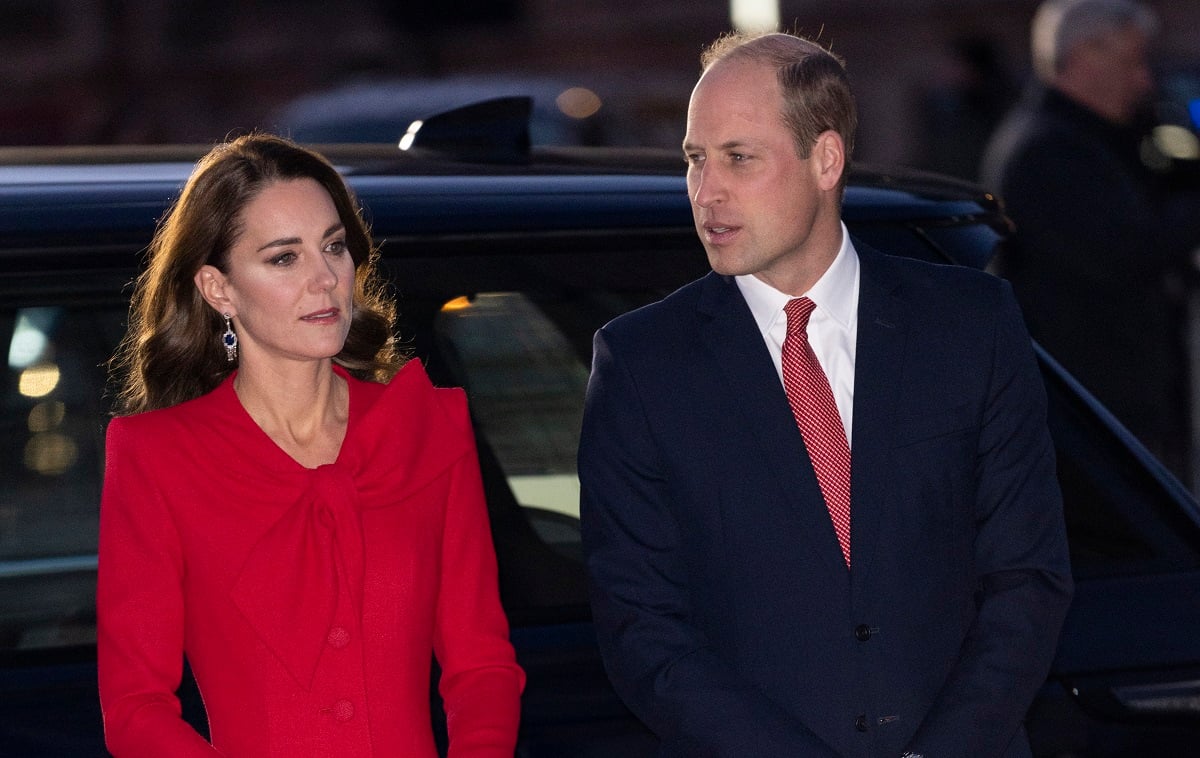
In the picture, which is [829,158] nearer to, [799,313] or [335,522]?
[799,313]

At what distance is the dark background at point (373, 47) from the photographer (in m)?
26.7

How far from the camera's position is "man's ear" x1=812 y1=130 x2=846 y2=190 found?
2.67 metres

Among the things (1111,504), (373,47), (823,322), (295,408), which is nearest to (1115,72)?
(1111,504)

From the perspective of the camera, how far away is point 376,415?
2.72 m

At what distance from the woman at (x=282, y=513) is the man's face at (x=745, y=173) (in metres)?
0.49

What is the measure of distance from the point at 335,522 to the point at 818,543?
68 centimetres

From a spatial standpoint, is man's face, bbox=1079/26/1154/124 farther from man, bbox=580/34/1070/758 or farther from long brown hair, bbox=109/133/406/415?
long brown hair, bbox=109/133/406/415

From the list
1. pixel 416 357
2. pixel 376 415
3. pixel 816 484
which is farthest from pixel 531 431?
pixel 816 484

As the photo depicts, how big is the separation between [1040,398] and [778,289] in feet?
1.34

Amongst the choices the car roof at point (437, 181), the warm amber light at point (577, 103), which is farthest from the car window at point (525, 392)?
the warm amber light at point (577, 103)

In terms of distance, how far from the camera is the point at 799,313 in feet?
8.73

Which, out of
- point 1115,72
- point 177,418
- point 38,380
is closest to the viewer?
point 177,418

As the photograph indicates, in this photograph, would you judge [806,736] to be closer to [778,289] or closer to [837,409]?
[837,409]

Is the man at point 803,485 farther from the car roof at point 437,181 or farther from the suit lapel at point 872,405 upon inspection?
the car roof at point 437,181
